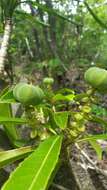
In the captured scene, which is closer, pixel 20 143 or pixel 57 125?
pixel 57 125

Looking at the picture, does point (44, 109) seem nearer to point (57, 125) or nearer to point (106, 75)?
point (57, 125)

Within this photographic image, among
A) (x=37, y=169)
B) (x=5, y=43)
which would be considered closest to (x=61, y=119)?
(x=37, y=169)

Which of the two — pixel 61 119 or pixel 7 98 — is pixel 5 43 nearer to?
pixel 7 98

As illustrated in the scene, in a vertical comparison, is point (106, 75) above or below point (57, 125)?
above

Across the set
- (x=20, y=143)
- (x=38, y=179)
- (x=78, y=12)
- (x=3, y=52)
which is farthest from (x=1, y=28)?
(x=78, y=12)

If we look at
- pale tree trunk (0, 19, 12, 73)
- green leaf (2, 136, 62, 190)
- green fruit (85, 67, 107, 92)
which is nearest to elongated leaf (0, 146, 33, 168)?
green leaf (2, 136, 62, 190)

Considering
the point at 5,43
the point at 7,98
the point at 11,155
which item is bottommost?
the point at 11,155

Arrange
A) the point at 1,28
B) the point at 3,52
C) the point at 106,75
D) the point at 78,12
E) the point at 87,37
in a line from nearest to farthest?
the point at 106,75, the point at 3,52, the point at 1,28, the point at 78,12, the point at 87,37
